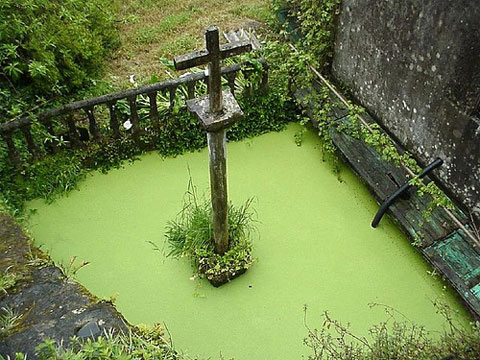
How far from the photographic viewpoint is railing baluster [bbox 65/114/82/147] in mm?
4668

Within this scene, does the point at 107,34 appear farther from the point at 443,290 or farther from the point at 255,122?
the point at 443,290

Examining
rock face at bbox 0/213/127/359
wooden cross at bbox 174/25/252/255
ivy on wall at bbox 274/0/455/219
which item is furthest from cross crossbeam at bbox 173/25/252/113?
ivy on wall at bbox 274/0/455/219

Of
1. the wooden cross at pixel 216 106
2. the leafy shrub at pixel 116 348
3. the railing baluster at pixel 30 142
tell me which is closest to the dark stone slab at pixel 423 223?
the wooden cross at pixel 216 106

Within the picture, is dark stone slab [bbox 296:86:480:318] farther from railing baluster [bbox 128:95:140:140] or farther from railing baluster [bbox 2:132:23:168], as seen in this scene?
railing baluster [bbox 2:132:23:168]

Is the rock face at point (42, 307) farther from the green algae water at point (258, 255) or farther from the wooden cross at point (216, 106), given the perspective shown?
the wooden cross at point (216, 106)

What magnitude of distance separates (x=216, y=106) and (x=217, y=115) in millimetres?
57

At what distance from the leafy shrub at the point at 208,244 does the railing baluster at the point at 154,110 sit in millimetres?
1124

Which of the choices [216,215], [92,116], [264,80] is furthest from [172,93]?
[216,215]

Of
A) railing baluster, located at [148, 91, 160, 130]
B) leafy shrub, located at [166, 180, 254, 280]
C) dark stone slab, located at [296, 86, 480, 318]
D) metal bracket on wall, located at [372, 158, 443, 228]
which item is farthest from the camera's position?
railing baluster, located at [148, 91, 160, 130]

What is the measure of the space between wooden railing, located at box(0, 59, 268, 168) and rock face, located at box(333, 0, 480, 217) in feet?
3.63

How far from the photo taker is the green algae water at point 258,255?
3750 millimetres

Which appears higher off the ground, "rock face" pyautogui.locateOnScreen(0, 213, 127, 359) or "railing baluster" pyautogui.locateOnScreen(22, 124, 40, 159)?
"railing baluster" pyautogui.locateOnScreen(22, 124, 40, 159)

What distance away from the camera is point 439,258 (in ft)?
12.5

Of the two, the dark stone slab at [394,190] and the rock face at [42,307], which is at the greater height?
the rock face at [42,307]
